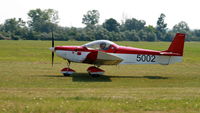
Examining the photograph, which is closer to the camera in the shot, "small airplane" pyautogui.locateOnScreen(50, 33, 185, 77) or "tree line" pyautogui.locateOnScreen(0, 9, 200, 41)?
"small airplane" pyautogui.locateOnScreen(50, 33, 185, 77)

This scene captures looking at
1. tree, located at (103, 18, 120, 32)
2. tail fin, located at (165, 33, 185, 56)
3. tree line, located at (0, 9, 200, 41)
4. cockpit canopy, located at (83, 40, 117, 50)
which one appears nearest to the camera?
cockpit canopy, located at (83, 40, 117, 50)

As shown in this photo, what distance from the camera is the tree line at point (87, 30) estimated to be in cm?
7344

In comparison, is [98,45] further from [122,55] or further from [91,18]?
[91,18]

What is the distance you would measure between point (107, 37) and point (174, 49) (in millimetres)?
57078

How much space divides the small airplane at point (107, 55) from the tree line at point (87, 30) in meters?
54.4

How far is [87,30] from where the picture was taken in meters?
86.1

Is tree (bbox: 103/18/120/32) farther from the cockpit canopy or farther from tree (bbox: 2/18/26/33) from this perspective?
the cockpit canopy

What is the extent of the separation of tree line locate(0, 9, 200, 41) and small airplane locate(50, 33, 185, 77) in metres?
54.4

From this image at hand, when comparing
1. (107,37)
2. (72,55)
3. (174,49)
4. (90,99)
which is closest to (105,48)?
(72,55)

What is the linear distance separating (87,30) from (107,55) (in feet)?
231

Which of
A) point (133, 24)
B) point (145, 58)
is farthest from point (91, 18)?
point (145, 58)

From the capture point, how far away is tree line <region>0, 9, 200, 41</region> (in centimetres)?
7344

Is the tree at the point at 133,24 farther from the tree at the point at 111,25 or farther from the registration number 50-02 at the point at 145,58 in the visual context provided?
the registration number 50-02 at the point at 145,58

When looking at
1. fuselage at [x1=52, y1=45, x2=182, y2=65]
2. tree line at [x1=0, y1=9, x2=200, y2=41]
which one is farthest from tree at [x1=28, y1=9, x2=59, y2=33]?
fuselage at [x1=52, y1=45, x2=182, y2=65]
